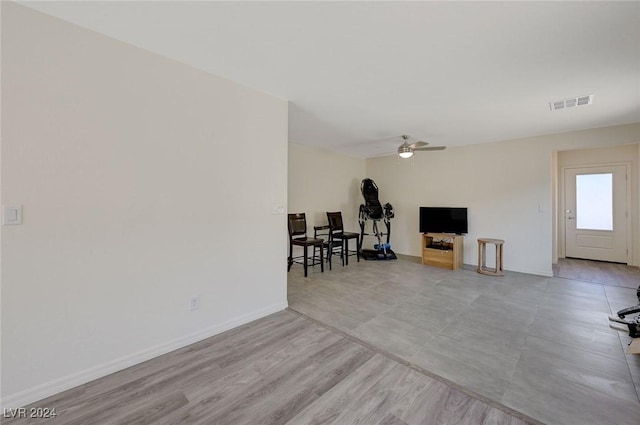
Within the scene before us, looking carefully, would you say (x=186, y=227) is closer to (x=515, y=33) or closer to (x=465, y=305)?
(x=515, y=33)

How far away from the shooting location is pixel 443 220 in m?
5.20

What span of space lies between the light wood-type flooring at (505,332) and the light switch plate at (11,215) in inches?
92.7

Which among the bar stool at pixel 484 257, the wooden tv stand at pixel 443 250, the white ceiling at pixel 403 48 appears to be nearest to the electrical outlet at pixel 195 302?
the white ceiling at pixel 403 48

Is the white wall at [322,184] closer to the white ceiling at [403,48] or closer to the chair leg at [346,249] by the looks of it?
the chair leg at [346,249]

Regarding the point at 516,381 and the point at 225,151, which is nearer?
the point at 516,381

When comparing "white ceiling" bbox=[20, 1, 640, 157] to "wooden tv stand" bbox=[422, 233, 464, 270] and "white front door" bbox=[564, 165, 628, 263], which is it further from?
"white front door" bbox=[564, 165, 628, 263]

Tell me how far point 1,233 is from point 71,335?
0.74 m

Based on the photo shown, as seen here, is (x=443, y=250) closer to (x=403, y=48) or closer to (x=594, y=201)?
(x=594, y=201)

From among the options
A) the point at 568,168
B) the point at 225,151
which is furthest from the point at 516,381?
the point at 568,168

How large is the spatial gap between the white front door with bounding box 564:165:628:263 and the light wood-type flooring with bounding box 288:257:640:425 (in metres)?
2.10

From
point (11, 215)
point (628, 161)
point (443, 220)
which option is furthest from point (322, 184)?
point (628, 161)

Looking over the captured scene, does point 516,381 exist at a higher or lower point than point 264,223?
lower

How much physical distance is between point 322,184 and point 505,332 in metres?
4.09

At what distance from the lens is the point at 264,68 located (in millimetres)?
2252
